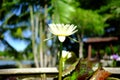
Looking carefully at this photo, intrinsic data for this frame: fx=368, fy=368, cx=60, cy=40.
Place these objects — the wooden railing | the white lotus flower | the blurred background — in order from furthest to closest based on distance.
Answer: the blurred background, the wooden railing, the white lotus flower

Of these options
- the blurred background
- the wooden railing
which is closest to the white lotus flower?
the wooden railing

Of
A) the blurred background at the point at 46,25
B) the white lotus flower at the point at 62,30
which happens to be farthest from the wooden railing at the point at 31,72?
the blurred background at the point at 46,25

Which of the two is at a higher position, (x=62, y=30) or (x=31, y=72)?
(x=62, y=30)

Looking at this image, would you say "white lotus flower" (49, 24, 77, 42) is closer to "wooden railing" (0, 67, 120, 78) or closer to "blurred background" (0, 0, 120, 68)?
"wooden railing" (0, 67, 120, 78)

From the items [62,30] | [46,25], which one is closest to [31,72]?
[62,30]

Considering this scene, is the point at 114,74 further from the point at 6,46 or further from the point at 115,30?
the point at 115,30

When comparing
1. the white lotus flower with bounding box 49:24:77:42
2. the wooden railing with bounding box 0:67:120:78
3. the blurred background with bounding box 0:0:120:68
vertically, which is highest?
the white lotus flower with bounding box 49:24:77:42

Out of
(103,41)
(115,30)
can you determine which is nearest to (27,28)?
(103,41)

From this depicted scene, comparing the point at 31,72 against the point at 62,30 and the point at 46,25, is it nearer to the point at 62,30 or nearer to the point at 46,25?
the point at 62,30

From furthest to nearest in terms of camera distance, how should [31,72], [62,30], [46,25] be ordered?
[46,25], [31,72], [62,30]

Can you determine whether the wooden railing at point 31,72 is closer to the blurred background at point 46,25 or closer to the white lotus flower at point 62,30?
the white lotus flower at point 62,30

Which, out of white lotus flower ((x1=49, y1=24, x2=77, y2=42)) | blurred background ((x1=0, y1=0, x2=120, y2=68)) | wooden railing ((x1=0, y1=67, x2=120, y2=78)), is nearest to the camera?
white lotus flower ((x1=49, y1=24, x2=77, y2=42))

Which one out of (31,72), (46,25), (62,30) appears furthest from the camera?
(46,25)
